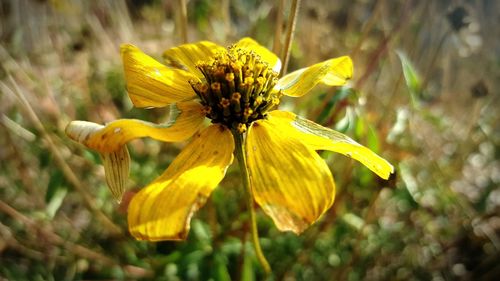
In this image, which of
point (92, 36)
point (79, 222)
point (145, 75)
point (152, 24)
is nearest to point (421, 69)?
point (152, 24)

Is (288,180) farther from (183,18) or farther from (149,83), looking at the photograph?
(183,18)

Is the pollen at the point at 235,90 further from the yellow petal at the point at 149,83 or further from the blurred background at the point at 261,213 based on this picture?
the blurred background at the point at 261,213

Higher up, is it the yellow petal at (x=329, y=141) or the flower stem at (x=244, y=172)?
the yellow petal at (x=329, y=141)

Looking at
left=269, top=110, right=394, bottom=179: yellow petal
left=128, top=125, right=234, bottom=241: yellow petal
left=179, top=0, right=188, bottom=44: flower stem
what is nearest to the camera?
left=128, top=125, right=234, bottom=241: yellow petal

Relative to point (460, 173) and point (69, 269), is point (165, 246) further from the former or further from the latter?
point (460, 173)

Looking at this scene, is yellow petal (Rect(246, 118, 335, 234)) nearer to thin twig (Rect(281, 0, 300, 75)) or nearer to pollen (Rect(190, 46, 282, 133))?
pollen (Rect(190, 46, 282, 133))

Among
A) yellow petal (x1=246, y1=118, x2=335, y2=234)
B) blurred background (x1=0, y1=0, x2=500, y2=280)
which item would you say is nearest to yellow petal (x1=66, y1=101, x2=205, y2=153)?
yellow petal (x1=246, y1=118, x2=335, y2=234)

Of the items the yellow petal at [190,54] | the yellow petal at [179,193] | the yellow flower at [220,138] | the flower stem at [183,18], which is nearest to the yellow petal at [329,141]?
the yellow flower at [220,138]

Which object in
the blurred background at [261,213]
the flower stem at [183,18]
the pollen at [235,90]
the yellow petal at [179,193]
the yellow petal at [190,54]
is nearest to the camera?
the yellow petal at [179,193]

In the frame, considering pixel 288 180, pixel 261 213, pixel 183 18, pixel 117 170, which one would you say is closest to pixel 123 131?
pixel 117 170
